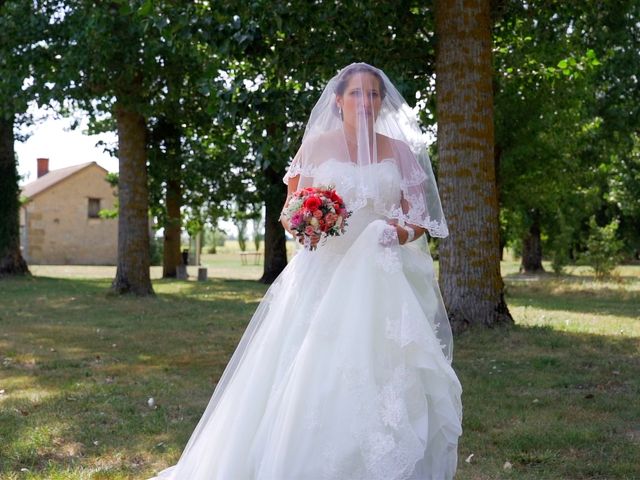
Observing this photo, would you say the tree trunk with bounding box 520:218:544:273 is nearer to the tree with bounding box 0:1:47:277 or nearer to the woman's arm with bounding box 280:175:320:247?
the tree with bounding box 0:1:47:277

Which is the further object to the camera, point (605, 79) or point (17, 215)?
point (17, 215)

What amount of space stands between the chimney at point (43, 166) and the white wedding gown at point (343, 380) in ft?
233

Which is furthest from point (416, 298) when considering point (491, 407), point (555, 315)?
point (555, 315)

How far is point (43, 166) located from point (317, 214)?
2833 inches

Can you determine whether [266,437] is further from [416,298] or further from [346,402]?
[416,298]

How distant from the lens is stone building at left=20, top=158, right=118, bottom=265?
5719 centimetres

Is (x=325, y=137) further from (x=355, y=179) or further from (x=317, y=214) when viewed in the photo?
(x=317, y=214)

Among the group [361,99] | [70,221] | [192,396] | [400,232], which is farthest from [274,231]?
[70,221]

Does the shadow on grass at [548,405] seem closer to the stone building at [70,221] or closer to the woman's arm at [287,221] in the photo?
the woman's arm at [287,221]

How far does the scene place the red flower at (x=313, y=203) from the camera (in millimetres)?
4840

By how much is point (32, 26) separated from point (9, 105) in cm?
245

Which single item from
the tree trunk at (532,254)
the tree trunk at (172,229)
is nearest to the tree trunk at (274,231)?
the tree trunk at (172,229)

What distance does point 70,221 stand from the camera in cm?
5894

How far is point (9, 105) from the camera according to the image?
787 inches
